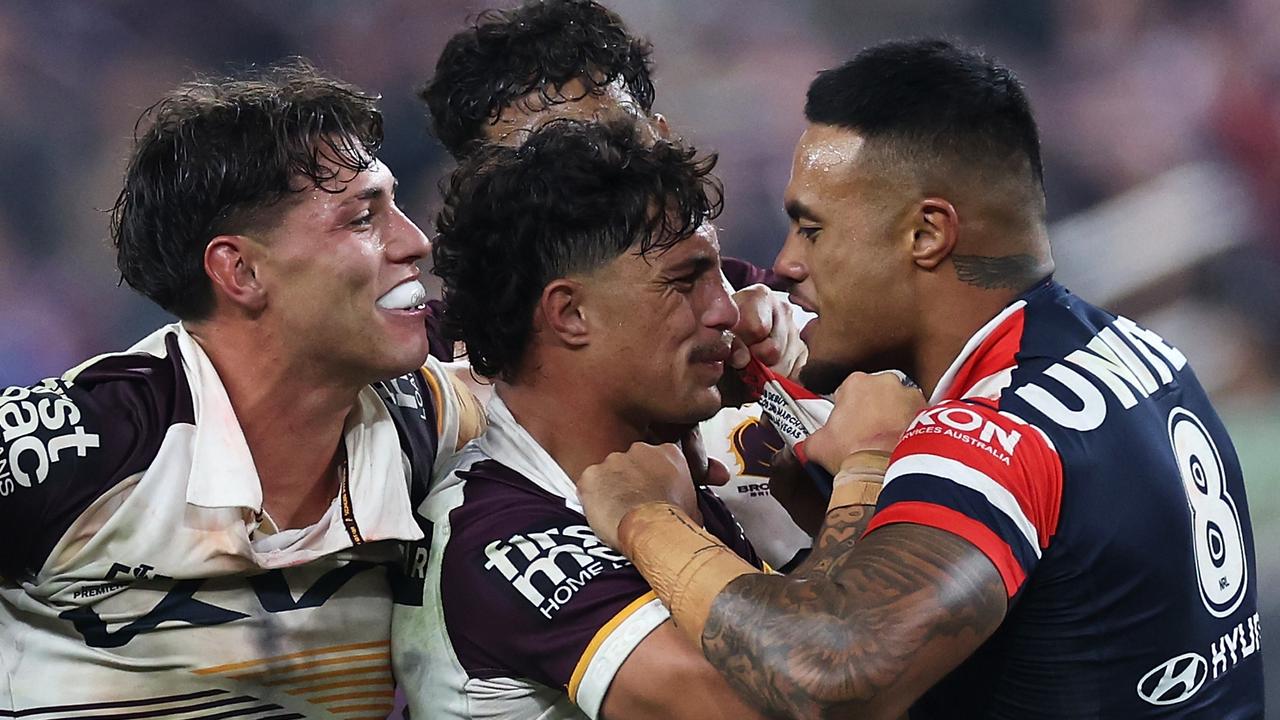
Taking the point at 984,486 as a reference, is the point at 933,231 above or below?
above

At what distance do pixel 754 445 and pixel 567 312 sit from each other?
23.8 inches

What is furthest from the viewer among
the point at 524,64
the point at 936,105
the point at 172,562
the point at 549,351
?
the point at 524,64

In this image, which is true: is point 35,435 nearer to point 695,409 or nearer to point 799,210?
point 695,409

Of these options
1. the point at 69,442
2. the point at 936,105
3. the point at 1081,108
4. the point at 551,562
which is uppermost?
the point at 936,105

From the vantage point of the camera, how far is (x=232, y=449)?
2369mm

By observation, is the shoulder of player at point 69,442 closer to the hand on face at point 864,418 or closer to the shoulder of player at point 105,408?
the shoulder of player at point 105,408

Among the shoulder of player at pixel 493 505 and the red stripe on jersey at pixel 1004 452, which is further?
the shoulder of player at pixel 493 505

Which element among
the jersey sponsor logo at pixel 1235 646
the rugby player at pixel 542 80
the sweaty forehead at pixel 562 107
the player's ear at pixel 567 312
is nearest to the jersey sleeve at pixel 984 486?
the jersey sponsor logo at pixel 1235 646

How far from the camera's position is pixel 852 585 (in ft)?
5.72

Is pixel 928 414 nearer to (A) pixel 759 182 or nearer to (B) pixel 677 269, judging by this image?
(B) pixel 677 269

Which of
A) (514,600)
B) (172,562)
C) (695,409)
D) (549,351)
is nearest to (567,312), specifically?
(549,351)

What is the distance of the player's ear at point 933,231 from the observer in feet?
6.96

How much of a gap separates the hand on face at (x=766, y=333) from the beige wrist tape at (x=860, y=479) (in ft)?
1.46

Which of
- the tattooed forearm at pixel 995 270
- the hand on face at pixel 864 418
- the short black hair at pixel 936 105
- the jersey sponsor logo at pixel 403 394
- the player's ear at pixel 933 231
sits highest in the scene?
the short black hair at pixel 936 105
